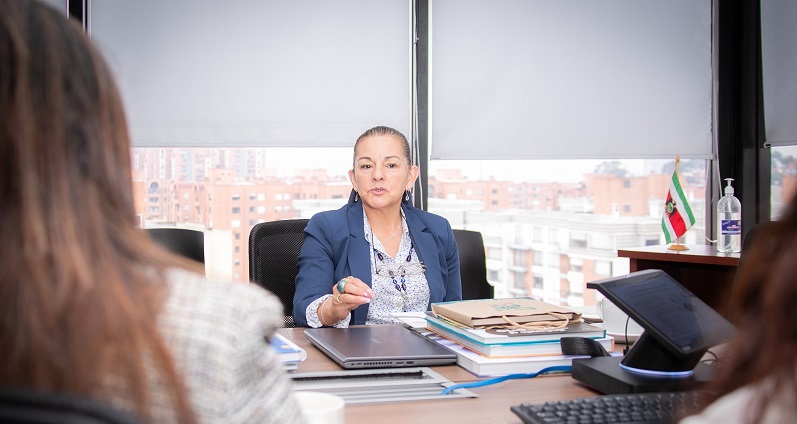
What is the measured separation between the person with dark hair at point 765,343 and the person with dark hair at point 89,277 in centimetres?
45

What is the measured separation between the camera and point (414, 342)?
1787 millimetres

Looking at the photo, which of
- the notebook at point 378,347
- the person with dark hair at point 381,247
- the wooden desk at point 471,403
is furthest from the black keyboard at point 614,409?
the person with dark hair at point 381,247

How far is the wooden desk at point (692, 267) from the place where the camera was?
11.0ft

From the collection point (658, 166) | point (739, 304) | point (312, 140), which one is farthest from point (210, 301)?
point (658, 166)

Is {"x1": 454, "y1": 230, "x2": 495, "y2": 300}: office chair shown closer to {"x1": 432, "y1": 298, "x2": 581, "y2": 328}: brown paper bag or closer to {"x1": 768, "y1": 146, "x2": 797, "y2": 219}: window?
{"x1": 432, "y1": 298, "x2": 581, "y2": 328}: brown paper bag

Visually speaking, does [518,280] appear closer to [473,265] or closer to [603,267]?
[603,267]

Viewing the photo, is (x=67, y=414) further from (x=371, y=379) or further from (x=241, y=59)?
(x=241, y=59)

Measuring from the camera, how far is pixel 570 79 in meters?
4.14

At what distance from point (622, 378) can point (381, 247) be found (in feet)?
4.25

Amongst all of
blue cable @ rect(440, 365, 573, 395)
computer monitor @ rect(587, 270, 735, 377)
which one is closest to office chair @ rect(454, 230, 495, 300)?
blue cable @ rect(440, 365, 573, 395)

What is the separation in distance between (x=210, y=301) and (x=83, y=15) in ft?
11.2

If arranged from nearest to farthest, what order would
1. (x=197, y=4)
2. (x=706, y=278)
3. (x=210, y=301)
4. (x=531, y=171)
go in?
1. (x=210, y=301)
2. (x=706, y=278)
3. (x=197, y=4)
4. (x=531, y=171)

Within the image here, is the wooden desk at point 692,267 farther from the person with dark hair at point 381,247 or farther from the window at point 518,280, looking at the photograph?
the person with dark hair at point 381,247

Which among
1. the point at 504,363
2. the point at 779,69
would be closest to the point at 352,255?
the point at 504,363
